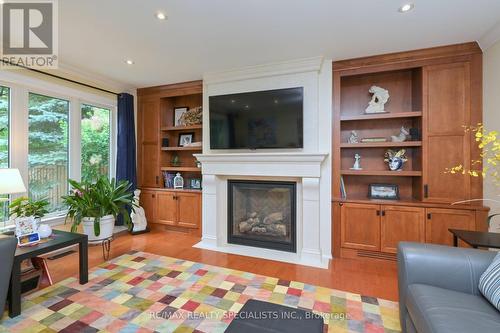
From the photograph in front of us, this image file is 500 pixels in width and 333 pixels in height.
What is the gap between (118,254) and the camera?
308 cm

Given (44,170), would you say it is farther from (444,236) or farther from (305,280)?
(444,236)

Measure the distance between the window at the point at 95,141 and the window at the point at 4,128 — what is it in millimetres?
876

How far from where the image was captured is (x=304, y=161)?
9.51ft

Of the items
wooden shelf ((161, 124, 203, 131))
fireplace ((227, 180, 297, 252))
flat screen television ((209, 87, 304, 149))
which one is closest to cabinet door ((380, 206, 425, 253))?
fireplace ((227, 180, 297, 252))

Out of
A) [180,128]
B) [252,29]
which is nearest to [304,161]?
[252,29]

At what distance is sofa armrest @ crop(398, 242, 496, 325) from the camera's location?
1.48m

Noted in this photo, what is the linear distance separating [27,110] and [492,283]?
14.8ft

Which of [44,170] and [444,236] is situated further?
[44,170]

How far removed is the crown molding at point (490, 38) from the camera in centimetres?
224

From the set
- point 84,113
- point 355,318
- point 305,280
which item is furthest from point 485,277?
point 84,113

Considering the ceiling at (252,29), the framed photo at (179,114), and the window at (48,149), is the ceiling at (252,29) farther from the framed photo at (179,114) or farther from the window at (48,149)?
the framed photo at (179,114)

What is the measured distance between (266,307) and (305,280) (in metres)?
1.30

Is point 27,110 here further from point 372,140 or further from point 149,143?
point 372,140

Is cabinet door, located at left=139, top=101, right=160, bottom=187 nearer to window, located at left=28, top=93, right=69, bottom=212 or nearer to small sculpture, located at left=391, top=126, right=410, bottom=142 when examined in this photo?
window, located at left=28, top=93, right=69, bottom=212
